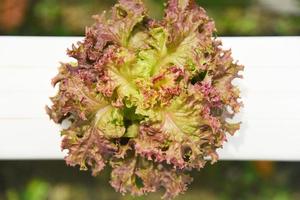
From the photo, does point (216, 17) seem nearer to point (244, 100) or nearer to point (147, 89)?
point (244, 100)

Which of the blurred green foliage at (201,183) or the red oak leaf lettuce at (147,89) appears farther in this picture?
the blurred green foliage at (201,183)

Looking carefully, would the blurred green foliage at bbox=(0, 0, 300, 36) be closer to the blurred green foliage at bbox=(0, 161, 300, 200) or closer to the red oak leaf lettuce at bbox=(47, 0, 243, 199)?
the blurred green foliage at bbox=(0, 161, 300, 200)

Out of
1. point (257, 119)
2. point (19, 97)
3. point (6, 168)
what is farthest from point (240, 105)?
point (6, 168)

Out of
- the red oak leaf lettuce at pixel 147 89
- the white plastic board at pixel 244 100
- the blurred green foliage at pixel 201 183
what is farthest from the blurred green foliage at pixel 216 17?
the red oak leaf lettuce at pixel 147 89

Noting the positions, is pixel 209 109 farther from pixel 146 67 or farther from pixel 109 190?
pixel 109 190

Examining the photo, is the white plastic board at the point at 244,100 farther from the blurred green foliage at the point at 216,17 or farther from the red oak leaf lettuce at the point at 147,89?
the blurred green foliage at the point at 216,17
